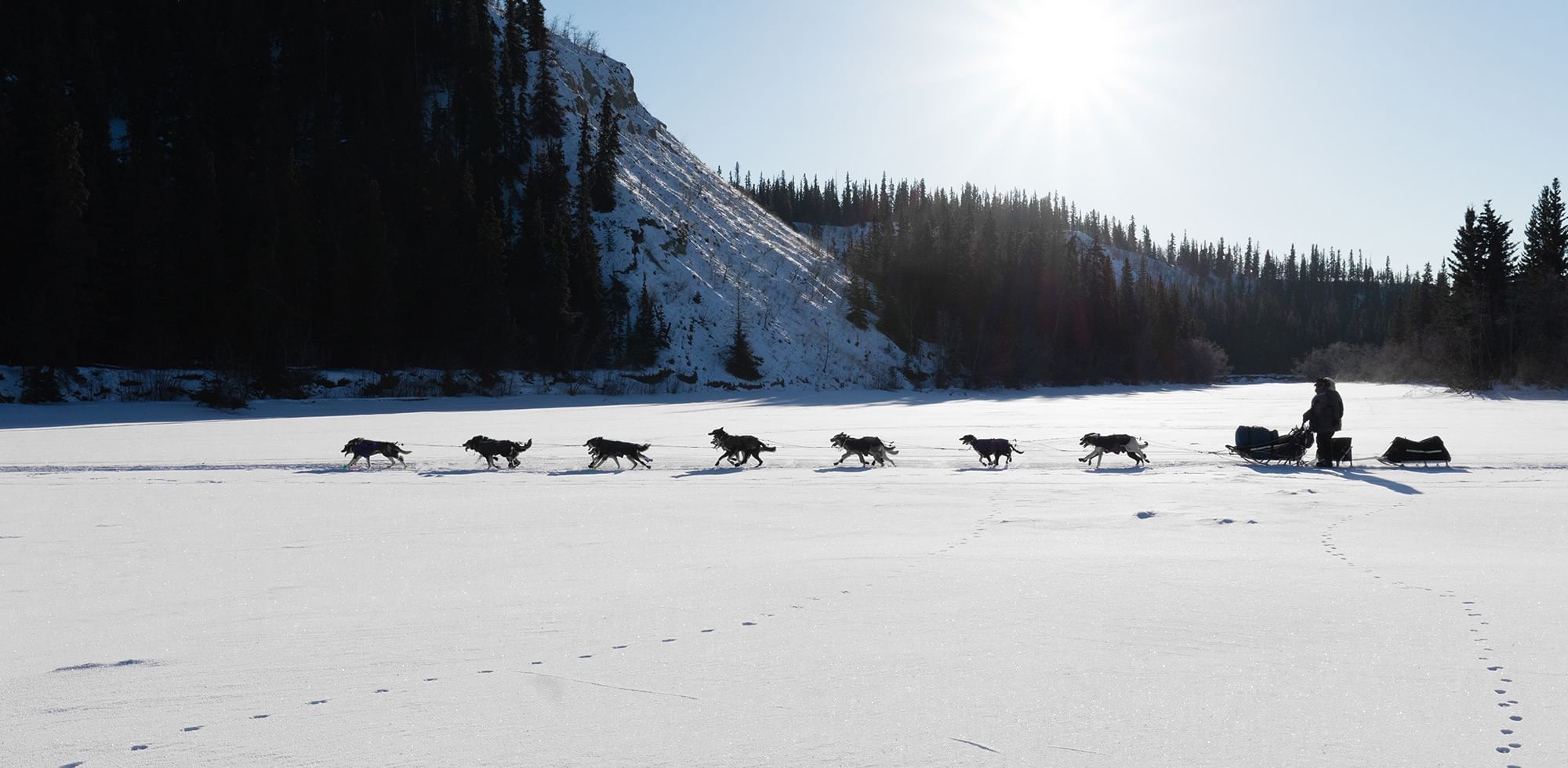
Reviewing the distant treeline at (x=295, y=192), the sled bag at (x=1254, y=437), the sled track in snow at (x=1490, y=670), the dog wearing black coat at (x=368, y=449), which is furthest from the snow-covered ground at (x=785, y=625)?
the distant treeline at (x=295, y=192)

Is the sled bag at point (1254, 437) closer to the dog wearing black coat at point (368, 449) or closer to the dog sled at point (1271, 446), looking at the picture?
the dog sled at point (1271, 446)

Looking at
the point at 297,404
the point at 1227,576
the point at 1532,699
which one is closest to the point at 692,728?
the point at 1532,699

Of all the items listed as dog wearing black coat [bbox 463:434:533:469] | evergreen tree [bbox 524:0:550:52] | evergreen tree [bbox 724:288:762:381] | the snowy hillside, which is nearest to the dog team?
dog wearing black coat [bbox 463:434:533:469]

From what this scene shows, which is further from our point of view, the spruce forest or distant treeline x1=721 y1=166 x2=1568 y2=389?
distant treeline x1=721 y1=166 x2=1568 y2=389

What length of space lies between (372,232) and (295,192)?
187 inches

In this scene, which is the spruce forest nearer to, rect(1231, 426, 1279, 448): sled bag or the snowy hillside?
the snowy hillside

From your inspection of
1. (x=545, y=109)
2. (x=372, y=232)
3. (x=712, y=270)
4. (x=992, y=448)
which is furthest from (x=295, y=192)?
(x=992, y=448)

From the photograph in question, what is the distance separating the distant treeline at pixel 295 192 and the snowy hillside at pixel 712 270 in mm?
4445

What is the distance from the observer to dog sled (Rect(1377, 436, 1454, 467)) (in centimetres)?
1670

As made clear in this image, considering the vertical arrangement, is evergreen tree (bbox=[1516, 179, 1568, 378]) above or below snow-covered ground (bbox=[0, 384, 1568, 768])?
above

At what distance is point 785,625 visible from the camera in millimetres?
5488

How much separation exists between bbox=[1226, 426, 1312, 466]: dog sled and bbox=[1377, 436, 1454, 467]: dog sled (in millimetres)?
1544

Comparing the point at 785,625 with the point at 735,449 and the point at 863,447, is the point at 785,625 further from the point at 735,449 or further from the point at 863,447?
the point at 863,447

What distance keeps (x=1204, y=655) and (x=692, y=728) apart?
9.97 feet
